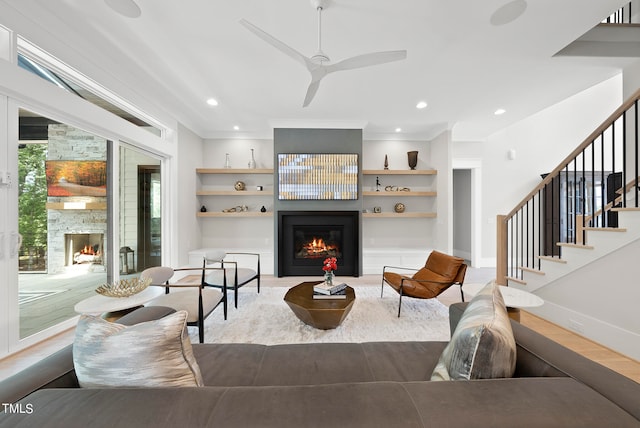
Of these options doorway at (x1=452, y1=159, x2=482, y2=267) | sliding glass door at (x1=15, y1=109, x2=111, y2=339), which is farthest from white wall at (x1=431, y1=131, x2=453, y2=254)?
sliding glass door at (x1=15, y1=109, x2=111, y2=339)

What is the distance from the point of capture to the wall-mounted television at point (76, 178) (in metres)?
2.62

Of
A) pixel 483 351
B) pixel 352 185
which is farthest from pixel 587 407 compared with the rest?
pixel 352 185

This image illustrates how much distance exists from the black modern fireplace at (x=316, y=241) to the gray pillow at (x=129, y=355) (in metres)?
4.04

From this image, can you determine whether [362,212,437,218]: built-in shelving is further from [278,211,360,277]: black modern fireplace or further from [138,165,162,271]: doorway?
[138,165,162,271]: doorway

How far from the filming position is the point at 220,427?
625mm

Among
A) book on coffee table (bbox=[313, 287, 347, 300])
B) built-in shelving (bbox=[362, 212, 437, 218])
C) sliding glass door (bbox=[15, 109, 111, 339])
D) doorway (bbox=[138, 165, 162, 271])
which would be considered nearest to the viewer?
sliding glass door (bbox=[15, 109, 111, 339])

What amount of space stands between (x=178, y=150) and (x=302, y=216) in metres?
2.48

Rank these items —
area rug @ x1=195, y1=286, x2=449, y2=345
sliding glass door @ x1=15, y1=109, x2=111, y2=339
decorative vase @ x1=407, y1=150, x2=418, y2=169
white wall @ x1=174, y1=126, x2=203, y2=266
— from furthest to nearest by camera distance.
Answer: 1. decorative vase @ x1=407, y1=150, x2=418, y2=169
2. white wall @ x1=174, y1=126, x2=203, y2=266
3. area rug @ x1=195, y1=286, x2=449, y2=345
4. sliding glass door @ x1=15, y1=109, x2=111, y2=339

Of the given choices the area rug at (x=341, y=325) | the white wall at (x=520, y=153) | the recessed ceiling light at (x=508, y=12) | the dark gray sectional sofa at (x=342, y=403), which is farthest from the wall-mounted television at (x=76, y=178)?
the white wall at (x=520, y=153)

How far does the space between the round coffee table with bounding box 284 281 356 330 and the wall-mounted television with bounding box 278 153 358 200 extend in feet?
7.99

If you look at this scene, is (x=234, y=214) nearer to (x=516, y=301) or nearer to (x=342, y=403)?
(x=516, y=301)

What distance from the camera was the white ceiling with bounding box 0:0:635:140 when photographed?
86.0 inches

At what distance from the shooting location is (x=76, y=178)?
2.86 m

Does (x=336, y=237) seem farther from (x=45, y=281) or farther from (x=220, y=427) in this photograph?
(x=220, y=427)
